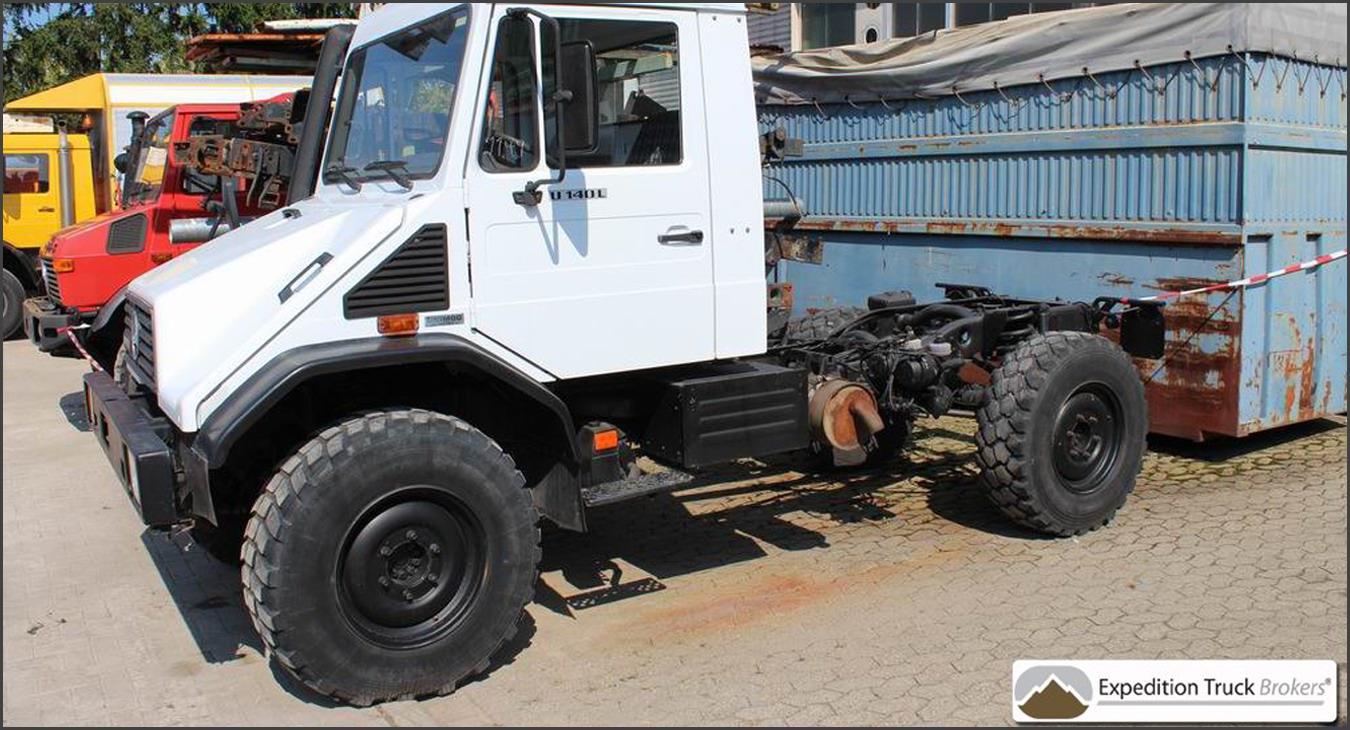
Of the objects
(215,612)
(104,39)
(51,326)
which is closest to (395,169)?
(215,612)

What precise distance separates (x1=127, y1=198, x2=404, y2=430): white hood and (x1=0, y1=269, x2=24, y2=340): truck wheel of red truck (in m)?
13.3

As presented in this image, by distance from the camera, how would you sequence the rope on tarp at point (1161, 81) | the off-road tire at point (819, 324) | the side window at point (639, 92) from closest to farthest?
the side window at point (639, 92), the off-road tire at point (819, 324), the rope on tarp at point (1161, 81)

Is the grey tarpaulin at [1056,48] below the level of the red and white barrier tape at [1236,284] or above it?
above

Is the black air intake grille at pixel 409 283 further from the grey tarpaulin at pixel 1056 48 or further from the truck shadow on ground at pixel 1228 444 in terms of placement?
the truck shadow on ground at pixel 1228 444

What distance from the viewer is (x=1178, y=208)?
7594 millimetres

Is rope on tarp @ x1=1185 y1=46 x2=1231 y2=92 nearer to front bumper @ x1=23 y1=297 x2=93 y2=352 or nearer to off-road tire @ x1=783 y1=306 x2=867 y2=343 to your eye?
off-road tire @ x1=783 y1=306 x2=867 y2=343

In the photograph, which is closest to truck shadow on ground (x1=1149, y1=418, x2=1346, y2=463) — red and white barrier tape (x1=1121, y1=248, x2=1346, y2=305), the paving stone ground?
the paving stone ground

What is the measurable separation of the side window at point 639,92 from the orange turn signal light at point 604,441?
1.16 m

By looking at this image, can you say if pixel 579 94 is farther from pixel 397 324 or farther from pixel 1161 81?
pixel 1161 81

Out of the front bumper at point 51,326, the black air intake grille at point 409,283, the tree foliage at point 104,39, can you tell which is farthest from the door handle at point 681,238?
the tree foliage at point 104,39

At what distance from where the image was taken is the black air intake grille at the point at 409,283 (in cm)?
461

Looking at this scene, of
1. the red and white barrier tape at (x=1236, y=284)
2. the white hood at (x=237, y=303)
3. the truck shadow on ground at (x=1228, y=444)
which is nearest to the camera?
the white hood at (x=237, y=303)

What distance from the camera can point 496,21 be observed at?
478 centimetres

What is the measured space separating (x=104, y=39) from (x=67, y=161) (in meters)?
8.63
